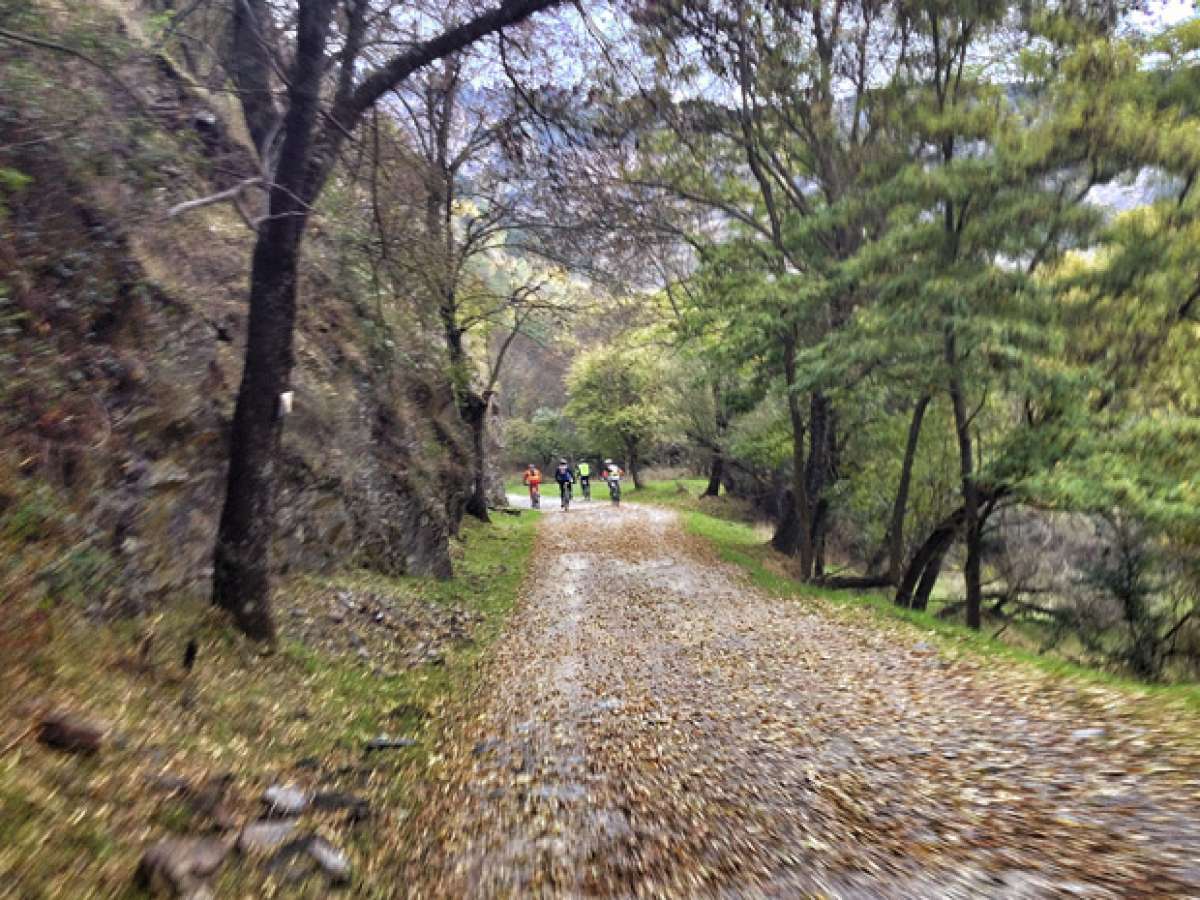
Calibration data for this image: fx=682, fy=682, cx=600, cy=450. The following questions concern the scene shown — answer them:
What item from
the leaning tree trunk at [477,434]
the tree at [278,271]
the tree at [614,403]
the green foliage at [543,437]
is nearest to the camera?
the tree at [278,271]

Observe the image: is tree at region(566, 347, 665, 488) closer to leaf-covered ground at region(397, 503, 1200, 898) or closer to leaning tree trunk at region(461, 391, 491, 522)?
leaning tree trunk at region(461, 391, 491, 522)

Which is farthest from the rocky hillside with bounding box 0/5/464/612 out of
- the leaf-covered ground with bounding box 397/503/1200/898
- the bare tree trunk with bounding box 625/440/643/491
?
the bare tree trunk with bounding box 625/440/643/491

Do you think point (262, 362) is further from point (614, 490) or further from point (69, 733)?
point (614, 490)

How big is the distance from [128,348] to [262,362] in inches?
54.3

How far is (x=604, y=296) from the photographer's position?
51.0 ft

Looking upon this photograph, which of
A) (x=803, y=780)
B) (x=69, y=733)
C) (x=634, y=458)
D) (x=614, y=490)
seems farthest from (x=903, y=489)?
(x=634, y=458)

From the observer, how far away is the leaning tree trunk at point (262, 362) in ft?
19.8

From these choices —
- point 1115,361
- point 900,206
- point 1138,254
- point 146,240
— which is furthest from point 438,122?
point 1115,361

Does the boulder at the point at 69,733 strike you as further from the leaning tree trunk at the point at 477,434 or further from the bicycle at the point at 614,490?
the bicycle at the point at 614,490

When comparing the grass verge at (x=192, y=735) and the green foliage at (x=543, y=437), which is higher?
the green foliage at (x=543, y=437)

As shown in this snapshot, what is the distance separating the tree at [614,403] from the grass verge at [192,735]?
28155mm

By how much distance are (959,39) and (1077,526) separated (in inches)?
409

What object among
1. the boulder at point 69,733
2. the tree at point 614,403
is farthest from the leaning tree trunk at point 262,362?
the tree at point 614,403

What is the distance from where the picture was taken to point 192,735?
452 cm
